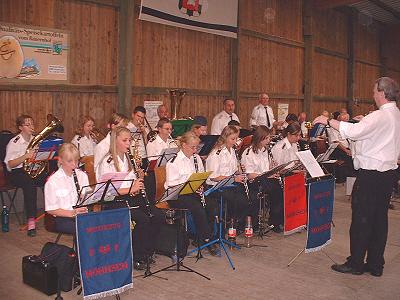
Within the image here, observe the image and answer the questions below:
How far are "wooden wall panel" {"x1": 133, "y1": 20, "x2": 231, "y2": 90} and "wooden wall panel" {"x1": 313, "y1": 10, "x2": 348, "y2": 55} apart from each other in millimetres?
6010

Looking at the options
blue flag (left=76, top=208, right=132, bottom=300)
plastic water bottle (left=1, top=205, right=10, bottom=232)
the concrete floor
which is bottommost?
the concrete floor

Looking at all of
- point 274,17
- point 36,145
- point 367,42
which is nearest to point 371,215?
point 36,145

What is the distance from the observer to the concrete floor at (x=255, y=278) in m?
5.05

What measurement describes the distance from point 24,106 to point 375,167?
620 cm

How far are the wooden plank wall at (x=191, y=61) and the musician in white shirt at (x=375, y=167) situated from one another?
5916 millimetres

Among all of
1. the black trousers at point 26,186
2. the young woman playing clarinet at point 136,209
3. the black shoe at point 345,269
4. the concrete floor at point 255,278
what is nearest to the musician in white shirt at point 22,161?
the black trousers at point 26,186

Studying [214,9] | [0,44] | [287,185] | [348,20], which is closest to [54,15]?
[0,44]

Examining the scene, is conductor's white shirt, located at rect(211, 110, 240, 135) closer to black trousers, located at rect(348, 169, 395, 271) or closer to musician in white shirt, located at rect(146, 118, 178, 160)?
musician in white shirt, located at rect(146, 118, 178, 160)

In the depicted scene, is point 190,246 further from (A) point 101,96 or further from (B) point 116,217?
(A) point 101,96

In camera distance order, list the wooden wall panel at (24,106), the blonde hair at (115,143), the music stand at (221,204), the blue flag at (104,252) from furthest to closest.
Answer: the wooden wall panel at (24,106), the music stand at (221,204), the blonde hair at (115,143), the blue flag at (104,252)

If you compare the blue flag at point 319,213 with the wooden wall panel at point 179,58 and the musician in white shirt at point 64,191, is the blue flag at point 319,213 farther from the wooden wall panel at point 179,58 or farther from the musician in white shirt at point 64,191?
the wooden wall panel at point 179,58

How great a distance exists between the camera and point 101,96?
33.5ft

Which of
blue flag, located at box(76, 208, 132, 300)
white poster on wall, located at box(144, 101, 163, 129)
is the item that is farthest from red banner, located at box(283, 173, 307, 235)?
white poster on wall, located at box(144, 101, 163, 129)

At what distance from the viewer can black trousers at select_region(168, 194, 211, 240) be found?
622 cm
